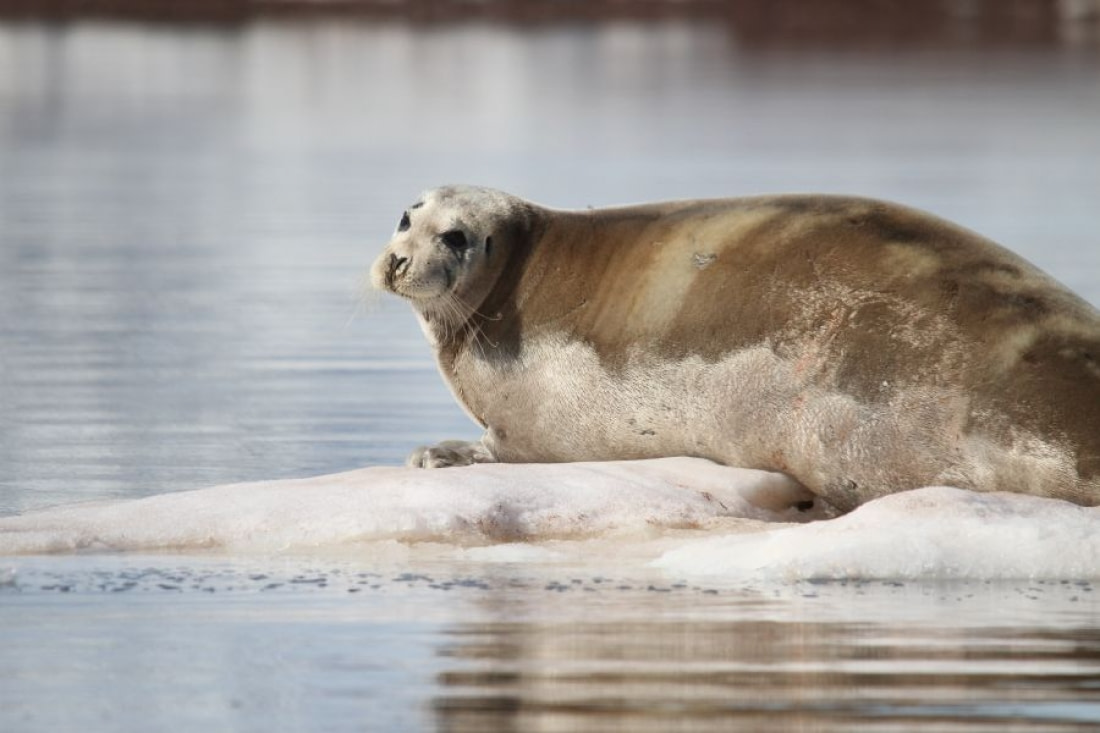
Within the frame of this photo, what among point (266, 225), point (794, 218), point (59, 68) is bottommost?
point (59, 68)

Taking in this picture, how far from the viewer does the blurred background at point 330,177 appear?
1117 centimetres

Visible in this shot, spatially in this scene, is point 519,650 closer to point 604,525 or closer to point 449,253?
point 604,525

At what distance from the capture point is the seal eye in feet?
33.2

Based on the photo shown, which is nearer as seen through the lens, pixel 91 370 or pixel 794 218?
pixel 794 218

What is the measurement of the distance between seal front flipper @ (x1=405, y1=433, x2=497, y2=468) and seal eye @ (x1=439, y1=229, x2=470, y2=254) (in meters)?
0.70

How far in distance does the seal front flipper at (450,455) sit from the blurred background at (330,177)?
0.38 meters

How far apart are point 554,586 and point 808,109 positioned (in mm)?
30324

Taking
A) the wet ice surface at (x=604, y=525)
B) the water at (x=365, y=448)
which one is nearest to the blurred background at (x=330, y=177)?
the water at (x=365, y=448)

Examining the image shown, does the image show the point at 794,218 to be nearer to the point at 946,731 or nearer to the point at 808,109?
the point at 946,731

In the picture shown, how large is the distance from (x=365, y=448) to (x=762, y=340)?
1.73m

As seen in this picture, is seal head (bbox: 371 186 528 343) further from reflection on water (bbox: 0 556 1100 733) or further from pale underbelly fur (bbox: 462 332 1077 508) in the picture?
reflection on water (bbox: 0 556 1100 733)

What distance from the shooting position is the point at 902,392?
8883 millimetres

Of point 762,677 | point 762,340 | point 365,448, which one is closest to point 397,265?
point 365,448

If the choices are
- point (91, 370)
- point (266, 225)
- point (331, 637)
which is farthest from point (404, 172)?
point (331, 637)
